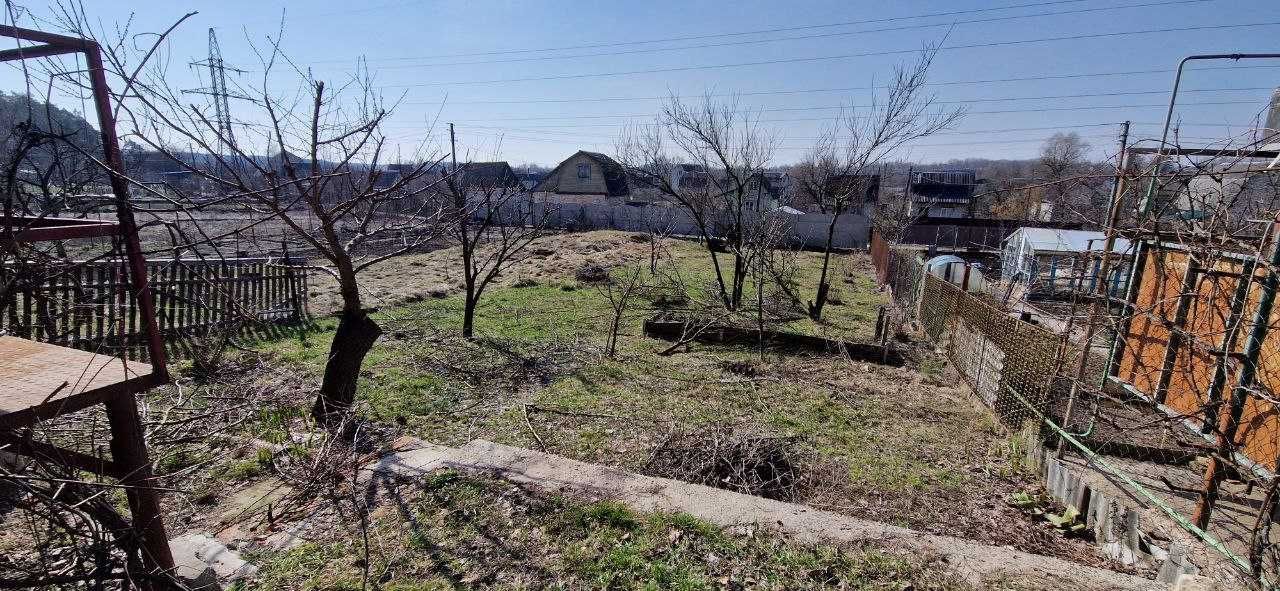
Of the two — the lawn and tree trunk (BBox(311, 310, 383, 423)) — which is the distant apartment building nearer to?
the lawn

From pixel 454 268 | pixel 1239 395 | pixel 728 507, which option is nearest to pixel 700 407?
pixel 728 507

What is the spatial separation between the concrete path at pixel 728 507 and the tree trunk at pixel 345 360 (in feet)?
3.10

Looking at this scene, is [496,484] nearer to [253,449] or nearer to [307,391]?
[253,449]

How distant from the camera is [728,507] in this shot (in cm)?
429

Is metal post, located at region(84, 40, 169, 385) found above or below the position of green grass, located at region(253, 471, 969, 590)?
above

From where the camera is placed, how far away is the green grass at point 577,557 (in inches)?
137

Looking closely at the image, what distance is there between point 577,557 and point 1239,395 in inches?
159

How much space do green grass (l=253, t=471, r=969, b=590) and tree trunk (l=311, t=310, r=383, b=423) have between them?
1.84 metres

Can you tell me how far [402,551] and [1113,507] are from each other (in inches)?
189

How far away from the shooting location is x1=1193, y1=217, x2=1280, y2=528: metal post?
3.35m

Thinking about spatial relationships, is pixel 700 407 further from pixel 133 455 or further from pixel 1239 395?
pixel 133 455

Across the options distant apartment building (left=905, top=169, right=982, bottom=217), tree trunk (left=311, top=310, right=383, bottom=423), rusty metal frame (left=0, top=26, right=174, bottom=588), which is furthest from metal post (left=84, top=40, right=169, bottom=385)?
distant apartment building (left=905, top=169, right=982, bottom=217)

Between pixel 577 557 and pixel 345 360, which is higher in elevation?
pixel 345 360

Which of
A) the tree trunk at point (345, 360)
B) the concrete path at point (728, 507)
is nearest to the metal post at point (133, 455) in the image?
the concrete path at point (728, 507)
